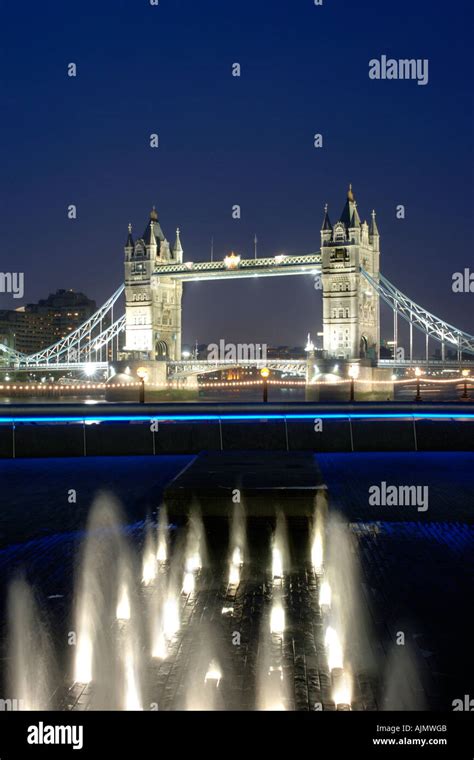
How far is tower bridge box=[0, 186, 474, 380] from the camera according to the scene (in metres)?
71.4

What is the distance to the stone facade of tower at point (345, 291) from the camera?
239ft

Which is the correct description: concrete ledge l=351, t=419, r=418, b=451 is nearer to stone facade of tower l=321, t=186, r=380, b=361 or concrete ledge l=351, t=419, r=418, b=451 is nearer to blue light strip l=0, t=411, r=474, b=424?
blue light strip l=0, t=411, r=474, b=424

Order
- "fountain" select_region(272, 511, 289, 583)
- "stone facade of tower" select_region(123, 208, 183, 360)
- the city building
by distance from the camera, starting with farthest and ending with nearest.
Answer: the city building < "stone facade of tower" select_region(123, 208, 183, 360) < "fountain" select_region(272, 511, 289, 583)

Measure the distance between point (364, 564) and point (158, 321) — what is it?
77563mm

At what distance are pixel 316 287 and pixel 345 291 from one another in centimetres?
615

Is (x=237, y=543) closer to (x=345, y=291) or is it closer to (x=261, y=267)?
(x=261, y=267)

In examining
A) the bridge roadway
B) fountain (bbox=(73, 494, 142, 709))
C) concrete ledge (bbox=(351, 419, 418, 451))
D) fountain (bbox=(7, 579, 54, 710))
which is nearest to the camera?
fountain (bbox=(7, 579, 54, 710))

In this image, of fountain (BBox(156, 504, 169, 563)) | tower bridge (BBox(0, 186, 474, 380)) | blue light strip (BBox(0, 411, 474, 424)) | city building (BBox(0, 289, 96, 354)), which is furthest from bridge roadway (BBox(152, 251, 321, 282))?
city building (BBox(0, 289, 96, 354))

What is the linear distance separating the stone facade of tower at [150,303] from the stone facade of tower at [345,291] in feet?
61.0

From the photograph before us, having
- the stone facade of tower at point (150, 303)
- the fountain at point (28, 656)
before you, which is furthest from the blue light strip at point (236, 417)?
the stone facade of tower at point (150, 303)

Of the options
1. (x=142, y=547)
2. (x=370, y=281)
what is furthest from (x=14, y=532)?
(x=370, y=281)

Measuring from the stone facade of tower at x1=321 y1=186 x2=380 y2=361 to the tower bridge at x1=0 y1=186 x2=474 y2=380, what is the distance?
96 millimetres

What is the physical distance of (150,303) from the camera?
3228 inches

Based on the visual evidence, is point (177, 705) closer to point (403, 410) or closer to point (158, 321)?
point (403, 410)
